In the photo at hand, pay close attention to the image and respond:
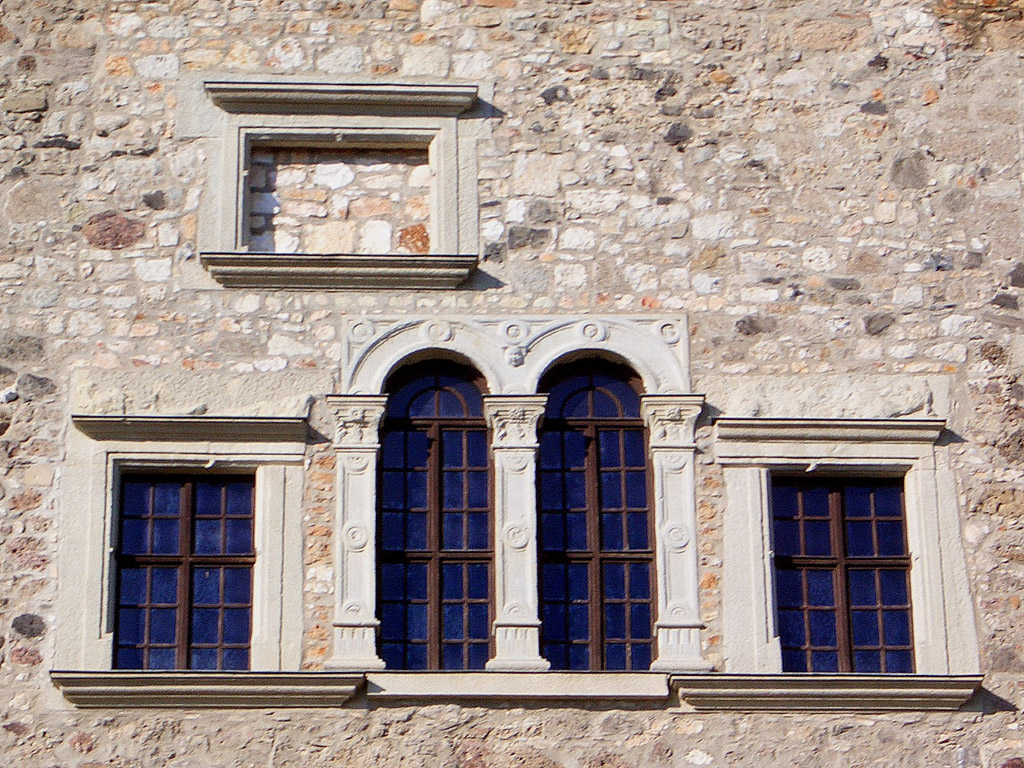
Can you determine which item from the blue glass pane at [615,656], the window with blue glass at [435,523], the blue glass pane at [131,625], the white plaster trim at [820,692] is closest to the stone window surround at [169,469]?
the blue glass pane at [131,625]

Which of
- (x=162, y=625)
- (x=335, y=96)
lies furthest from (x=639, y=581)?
(x=335, y=96)

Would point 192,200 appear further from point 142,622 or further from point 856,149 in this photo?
point 856,149

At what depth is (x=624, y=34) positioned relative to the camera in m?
14.8

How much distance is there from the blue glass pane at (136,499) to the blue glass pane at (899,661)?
414cm

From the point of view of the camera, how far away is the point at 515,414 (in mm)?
13766

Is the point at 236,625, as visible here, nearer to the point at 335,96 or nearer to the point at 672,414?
the point at 672,414

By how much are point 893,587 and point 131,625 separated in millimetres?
4173

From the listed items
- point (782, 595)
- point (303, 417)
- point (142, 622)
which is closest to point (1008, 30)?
point (782, 595)

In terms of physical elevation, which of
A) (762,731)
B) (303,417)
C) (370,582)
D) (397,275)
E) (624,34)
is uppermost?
(624,34)

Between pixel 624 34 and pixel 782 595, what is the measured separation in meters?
3.55

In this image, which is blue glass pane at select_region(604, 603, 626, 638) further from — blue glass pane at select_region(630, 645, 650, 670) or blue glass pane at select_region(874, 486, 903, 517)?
blue glass pane at select_region(874, 486, 903, 517)

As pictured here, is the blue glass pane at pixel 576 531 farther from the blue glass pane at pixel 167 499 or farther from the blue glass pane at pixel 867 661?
the blue glass pane at pixel 167 499

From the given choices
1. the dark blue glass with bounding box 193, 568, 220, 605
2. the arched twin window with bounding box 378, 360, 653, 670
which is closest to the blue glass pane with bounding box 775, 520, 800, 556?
the arched twin window with bounding box 378, 360, 653, 670

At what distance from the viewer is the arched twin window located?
44.1 ft
